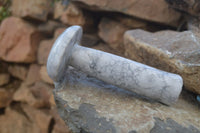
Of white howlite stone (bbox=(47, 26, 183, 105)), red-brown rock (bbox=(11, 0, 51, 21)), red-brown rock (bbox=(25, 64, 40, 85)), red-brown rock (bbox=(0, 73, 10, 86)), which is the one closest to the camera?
white howlite stone (bbox=(47, 26, 183, 105))

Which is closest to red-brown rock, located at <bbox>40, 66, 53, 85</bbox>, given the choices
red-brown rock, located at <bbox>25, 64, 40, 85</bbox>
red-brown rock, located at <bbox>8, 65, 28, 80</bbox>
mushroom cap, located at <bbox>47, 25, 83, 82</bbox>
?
red-brown rock, located at <bbox>25, 64, 40, 85</bbox>

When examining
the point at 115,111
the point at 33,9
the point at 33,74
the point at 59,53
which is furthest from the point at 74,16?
the point at 115,111

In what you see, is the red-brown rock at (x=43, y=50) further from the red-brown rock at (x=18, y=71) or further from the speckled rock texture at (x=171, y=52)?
the speckled rock texture at (x=171, y=52)

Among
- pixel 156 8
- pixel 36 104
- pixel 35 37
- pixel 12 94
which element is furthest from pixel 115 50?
pixel 12 94

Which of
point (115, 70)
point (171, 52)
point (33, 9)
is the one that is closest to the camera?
point (115, 70)

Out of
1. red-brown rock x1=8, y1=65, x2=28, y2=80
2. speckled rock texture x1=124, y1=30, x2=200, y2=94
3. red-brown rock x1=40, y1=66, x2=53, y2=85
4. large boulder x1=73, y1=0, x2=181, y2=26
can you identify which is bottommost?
red-brown rock x1=8, y1=65, x2=28, y2=80

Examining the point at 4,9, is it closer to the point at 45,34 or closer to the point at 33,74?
the point at 45,34

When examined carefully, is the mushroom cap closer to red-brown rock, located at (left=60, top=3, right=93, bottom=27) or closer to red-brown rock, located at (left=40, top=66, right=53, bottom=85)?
red-brown rock, located at (left=60, top=3, right=93, bottom=27)
